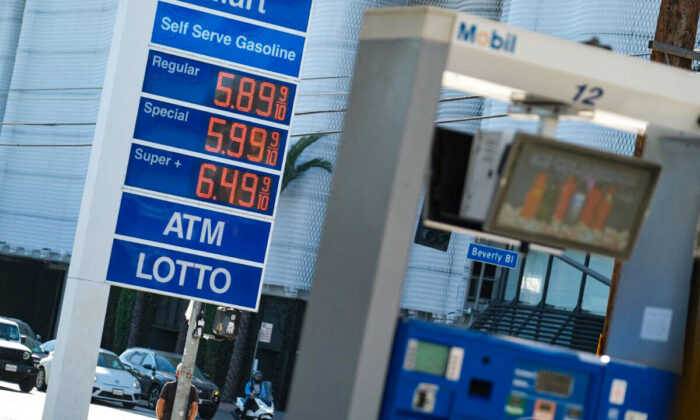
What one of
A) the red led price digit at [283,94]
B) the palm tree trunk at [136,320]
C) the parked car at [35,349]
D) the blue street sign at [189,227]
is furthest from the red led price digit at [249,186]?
the palm tree trunk at [136,320]

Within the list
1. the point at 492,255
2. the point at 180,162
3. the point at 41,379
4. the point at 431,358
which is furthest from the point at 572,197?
the point at 41,379

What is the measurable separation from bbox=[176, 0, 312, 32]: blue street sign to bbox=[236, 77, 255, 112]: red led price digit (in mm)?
990

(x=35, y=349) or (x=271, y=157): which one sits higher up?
(x=271, y=157)

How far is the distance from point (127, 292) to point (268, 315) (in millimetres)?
8172

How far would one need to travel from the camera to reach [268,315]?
45.6 m

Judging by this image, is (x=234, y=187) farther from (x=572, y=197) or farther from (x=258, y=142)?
(x=572, y=197)

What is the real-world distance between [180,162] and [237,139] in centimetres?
87

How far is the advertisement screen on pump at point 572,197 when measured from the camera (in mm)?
6809

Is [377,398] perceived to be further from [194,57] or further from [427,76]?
[194,57]

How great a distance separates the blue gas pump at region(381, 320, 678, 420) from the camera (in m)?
6.75

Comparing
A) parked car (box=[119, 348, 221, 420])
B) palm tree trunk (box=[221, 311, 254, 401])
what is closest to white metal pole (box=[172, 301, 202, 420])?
parked car (box=[119, 348, 221, 420])

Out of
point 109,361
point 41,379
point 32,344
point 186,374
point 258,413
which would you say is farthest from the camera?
point 32,344

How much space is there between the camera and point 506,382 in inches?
277

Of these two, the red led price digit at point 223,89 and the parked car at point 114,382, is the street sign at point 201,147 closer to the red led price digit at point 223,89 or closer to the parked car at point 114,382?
the red led price digit at point 223,89
